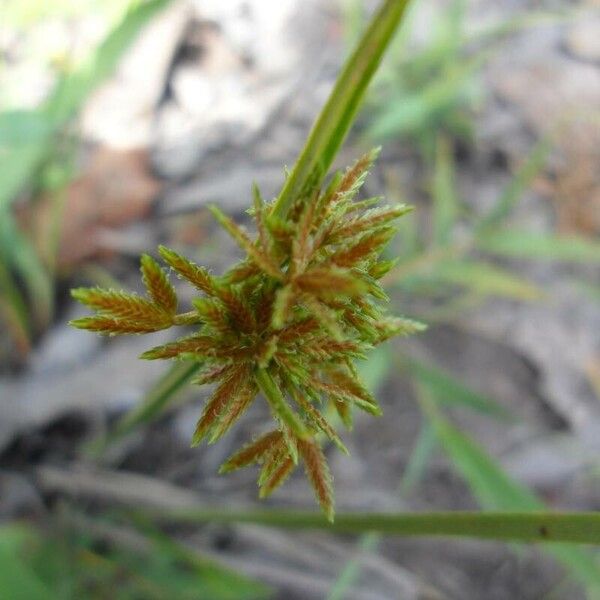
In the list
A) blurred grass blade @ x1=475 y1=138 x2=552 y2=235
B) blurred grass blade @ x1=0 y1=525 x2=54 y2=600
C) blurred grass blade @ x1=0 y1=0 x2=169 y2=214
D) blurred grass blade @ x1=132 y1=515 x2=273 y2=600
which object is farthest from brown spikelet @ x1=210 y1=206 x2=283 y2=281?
blurred grass blade @ x1=475 y1=138 x2=552 y2=235

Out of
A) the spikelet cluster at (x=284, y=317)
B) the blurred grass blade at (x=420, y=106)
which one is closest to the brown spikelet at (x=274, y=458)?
the spikelet cluster at (x=284, y=317)

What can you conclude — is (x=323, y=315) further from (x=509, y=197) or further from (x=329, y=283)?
(x=509, y=197)

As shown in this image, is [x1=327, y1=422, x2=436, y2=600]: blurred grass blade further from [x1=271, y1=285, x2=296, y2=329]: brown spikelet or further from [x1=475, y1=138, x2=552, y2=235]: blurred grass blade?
[x1=271, y1=285, x2=296, y2=329]: brown spikelet

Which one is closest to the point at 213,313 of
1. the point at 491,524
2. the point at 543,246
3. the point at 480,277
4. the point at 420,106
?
the point at 491,524

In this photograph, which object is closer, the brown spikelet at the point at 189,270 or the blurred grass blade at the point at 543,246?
the brown spikelet at the point at 189,270

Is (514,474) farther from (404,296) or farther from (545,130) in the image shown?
(545,130)

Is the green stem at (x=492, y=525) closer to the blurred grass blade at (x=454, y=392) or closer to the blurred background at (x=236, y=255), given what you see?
the blurred background at (x=236, y=255)
